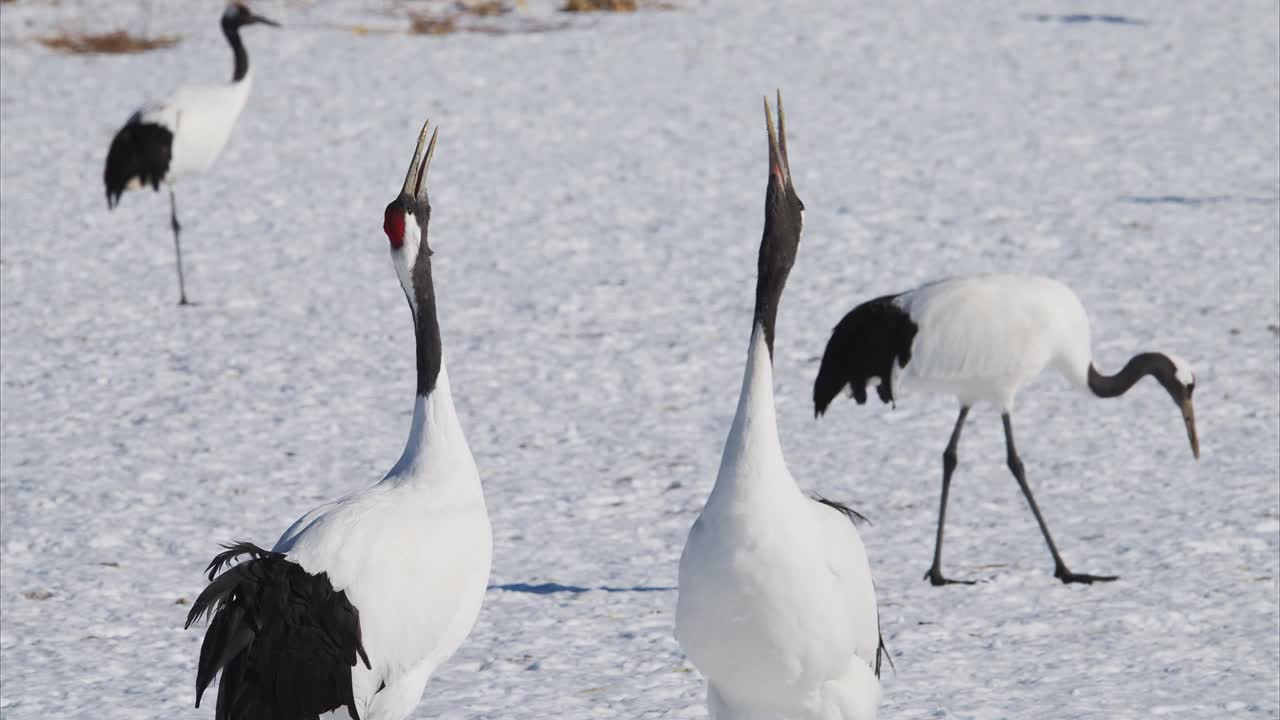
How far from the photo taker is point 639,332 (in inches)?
395

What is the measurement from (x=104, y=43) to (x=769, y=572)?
56.1ft

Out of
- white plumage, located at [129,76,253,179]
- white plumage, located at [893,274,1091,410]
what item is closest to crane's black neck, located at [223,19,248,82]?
white plumage, located at [129,76,253,179]

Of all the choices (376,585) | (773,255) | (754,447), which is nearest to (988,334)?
(773,255)

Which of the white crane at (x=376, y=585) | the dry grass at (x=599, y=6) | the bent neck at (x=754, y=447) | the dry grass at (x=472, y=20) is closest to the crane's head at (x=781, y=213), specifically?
the bent neck at (x=754, y=447)

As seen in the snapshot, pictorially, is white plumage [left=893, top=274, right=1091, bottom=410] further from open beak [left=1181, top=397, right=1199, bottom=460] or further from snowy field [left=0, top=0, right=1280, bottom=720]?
snowy field [left=0, top=0, right=1280, bottom=720]

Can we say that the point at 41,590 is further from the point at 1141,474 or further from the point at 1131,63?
the point at 1131,63

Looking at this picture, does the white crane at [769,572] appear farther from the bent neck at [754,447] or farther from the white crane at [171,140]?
the white crane at [171,140]

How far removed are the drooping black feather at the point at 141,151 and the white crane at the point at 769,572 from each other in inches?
329

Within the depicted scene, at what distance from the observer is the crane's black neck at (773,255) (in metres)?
4.21

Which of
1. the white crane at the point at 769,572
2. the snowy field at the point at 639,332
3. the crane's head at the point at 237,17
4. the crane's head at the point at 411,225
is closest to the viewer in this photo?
the white crane at the point at 769,572

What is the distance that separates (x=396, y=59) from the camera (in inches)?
722

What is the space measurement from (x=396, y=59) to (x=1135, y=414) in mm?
11608

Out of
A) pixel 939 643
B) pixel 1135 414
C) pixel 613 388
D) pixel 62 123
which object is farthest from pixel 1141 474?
pixel 62 123

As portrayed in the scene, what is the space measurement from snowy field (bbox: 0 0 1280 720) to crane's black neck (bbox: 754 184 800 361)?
1.71 metres
